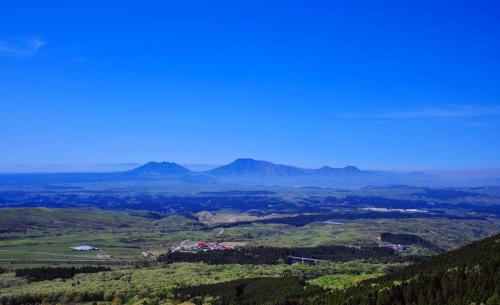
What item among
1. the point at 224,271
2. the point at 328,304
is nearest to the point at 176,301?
the point at 328,304

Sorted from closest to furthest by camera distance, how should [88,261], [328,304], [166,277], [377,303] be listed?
[377,303], [328,304], [166,277], [88,261]

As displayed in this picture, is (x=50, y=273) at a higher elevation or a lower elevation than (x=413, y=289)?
lower

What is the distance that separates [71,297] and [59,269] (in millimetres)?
45994

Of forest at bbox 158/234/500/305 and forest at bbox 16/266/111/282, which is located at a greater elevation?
forest at bbox 158/234/500/305

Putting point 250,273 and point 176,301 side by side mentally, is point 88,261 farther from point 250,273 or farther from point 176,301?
point 176,301

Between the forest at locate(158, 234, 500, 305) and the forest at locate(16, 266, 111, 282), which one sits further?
the forest at locate(16, 266, 111, 282)

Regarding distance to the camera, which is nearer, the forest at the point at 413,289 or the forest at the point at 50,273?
the forest at the point at 413,289

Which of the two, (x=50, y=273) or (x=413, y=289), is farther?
(x=50, y=273)

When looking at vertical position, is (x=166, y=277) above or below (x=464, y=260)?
below

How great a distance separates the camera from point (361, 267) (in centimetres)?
15188

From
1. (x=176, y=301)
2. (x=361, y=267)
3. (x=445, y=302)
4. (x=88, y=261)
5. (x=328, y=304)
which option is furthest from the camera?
(x=88, y=261)

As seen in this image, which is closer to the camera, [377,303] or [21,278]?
[377,303]

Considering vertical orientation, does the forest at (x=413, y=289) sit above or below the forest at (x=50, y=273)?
above

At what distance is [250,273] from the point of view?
146000 millimetres
